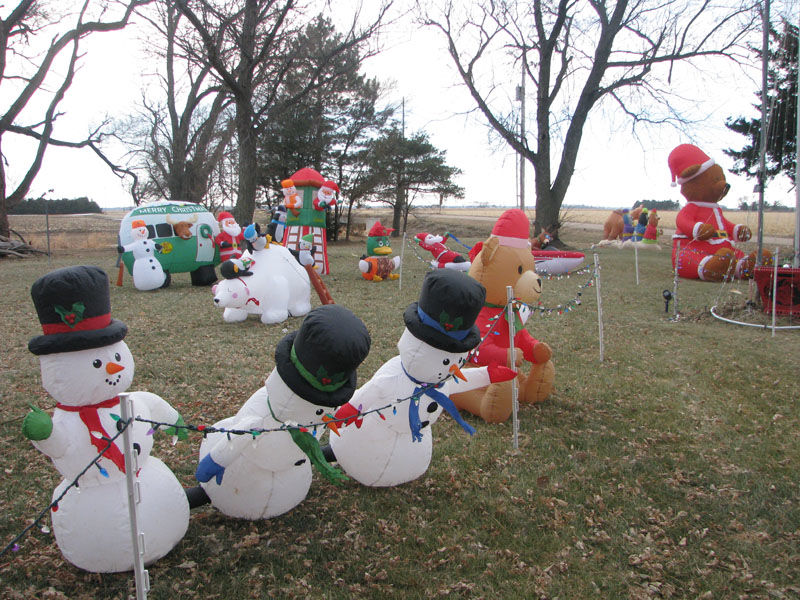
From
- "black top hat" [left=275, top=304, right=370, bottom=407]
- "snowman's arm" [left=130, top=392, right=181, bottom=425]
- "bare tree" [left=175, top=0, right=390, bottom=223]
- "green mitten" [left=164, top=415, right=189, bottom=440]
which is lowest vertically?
"green mitten" [left=164, top=415, right=189, bottom=440]

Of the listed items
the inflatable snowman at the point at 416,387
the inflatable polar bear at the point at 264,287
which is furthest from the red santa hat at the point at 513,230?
the inflatable polar bear at the point at 264,287

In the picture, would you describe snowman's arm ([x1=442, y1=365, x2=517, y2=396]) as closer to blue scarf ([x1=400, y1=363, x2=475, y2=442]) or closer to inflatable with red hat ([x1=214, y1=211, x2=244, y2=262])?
blue scarf ([x1=400, y1=363, x2=475, y2=442])

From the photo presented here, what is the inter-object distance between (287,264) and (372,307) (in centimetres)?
197

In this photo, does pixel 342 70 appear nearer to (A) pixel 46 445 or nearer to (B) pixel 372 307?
(B) pixel 372 307

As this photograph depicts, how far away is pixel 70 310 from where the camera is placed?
8.80ft

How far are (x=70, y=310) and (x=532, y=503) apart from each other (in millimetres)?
3211

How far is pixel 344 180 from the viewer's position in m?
28.1

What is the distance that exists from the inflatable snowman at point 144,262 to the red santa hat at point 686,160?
13.8 metres

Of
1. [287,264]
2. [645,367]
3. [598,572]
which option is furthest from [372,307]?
[598,572]

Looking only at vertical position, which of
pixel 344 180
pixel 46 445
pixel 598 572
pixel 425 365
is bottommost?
pixel 598 572

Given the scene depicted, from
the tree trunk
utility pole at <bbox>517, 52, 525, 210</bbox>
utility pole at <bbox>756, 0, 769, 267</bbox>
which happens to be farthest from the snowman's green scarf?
utility pole at <bbox>517, 52, 525, 210</bbox>

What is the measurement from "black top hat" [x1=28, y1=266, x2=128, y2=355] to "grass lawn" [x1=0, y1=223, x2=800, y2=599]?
1.35m

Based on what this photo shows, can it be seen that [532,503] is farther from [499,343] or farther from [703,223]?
[703,223]

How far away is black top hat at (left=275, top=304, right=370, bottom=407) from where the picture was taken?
111 inches
